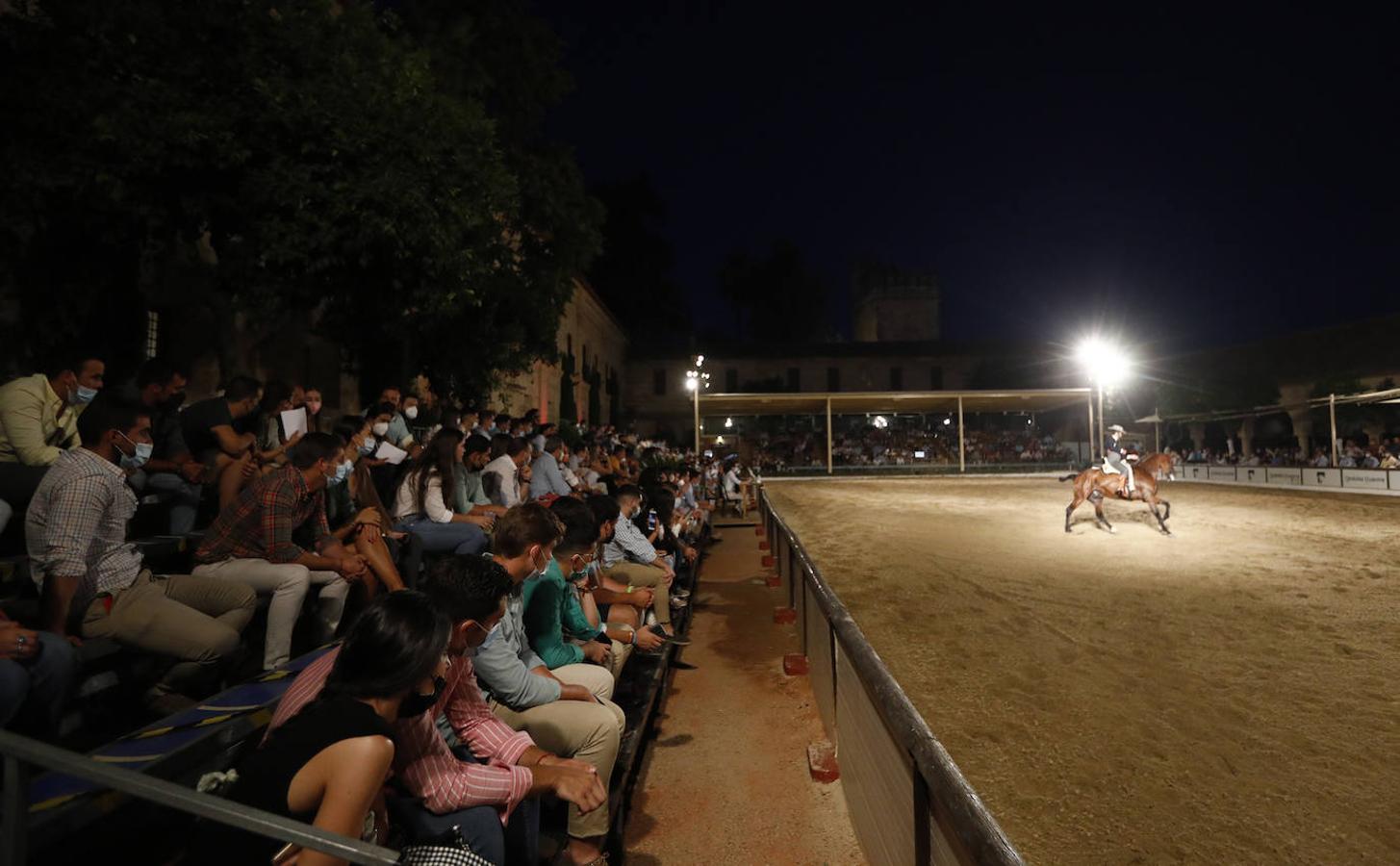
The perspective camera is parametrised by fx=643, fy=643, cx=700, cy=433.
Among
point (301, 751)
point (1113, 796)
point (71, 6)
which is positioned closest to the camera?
point (301, 751)

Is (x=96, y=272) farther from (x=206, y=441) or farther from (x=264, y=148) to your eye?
(x=206, y=441)

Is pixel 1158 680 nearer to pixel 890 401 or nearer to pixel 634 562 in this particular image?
pixel 634 562

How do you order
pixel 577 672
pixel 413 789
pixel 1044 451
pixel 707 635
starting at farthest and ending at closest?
1. pixel 1044 451
2. pixel 707 635
3. pixel 577 672
4. pixel 413 789

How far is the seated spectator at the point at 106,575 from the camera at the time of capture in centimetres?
281

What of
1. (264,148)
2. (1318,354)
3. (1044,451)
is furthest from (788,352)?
(264,148)

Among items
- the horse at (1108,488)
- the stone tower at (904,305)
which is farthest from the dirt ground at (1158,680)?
the stone tower at (904,305)

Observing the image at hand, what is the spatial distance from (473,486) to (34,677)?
4073mm

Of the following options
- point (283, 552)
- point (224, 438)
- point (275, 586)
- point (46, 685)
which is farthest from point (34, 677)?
point (224, 438)

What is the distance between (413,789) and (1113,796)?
303 centimetres

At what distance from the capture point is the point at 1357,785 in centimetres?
306

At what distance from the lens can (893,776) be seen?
2.27 metres

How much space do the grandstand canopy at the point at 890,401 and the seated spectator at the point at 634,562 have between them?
17879 mm

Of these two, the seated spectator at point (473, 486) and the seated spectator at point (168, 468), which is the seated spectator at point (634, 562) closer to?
the seated spectator at point (473, 486)

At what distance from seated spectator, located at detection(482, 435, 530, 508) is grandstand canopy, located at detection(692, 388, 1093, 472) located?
16.0 metres
